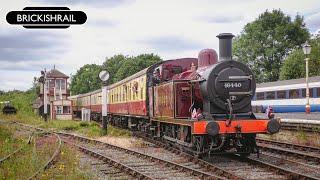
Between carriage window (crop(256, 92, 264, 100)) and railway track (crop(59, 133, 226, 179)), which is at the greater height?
carriage window (crop(256, 92, 264, 100))

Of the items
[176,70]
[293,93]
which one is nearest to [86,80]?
[293,93]

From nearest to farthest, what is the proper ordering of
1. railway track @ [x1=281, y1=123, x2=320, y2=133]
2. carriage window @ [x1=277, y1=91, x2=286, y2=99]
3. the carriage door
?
the carriage door
railway track @ [x1=281, y1=123, x2=320, y2=133]
carriage window @ [x1=277, y1=91, x2=286, y2=99]

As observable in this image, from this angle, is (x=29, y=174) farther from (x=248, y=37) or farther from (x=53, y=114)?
(x=248, y=37)

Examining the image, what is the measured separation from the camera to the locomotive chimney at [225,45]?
38.6 ft

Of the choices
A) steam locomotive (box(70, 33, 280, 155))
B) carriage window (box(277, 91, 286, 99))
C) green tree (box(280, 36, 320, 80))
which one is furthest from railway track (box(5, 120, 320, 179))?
green tree (box(280, 36, 320, 80))

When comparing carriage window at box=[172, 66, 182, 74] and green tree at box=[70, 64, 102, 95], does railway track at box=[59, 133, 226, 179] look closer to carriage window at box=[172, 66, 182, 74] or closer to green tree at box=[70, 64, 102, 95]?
carriage window at box=[172, 66, 182, 74]

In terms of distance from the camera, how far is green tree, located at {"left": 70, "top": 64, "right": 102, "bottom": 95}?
96688mm

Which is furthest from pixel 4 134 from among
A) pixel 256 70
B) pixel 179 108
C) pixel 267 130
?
pixel 256 70

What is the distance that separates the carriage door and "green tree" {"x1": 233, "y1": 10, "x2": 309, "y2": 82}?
2014 inches

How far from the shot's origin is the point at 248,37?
215 feet

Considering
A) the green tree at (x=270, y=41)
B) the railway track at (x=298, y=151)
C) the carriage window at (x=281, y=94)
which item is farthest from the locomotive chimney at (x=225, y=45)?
the green tree at (x=270, y=41)

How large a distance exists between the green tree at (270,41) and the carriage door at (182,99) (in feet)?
168

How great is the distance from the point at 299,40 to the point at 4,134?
167ft

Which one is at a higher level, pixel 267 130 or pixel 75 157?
pixel 267 130
